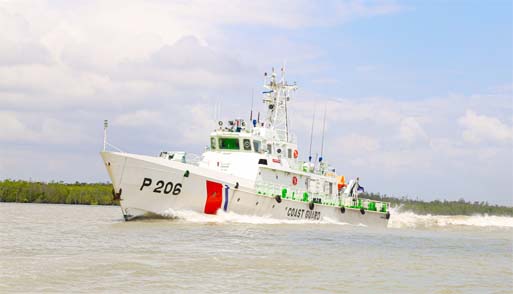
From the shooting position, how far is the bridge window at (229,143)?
1497 inches

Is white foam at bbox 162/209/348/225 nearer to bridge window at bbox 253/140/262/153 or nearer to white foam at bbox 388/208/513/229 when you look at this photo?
bridge window at bbox 253/140/262/153

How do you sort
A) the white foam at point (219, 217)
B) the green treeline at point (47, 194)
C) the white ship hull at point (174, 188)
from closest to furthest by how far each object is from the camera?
the white ship hull at point (174, 188), the white foam at point (219, 217), the green treeline at point (47, 194)

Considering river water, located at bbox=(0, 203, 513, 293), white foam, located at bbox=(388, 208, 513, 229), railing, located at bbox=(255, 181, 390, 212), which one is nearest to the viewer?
river water, located at bbox=(0, 203, 513, 293)

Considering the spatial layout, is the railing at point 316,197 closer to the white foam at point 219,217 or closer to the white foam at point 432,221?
the white foam at point 219,217

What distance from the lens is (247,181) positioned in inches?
1420

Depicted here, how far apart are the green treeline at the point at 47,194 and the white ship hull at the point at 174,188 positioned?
54.6 metres

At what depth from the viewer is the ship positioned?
32.3 metres

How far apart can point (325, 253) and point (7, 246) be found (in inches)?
410

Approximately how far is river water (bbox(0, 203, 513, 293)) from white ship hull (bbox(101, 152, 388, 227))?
1.46 metres

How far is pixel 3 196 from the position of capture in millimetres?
86875

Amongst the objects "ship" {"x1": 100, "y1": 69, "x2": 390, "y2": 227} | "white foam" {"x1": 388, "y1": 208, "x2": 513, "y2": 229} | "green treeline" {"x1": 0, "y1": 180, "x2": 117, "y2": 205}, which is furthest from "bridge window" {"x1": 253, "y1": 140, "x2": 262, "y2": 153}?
"green treeline" {"x1": 0, "y1": 180, "x2": 117, "y2": 205}

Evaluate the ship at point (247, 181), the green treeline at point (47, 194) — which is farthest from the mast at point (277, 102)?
the green treeline at point (47, 194)

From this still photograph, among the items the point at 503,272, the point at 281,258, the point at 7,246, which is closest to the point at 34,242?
the point at 7,246

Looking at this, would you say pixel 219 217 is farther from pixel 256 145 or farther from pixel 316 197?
pixel 316 197
